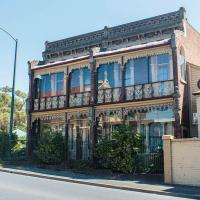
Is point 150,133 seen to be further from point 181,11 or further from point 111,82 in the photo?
point 181,11

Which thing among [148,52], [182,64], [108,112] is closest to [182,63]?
[182,64]

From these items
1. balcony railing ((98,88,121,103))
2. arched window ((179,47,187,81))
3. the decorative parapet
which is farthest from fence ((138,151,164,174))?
the decorative parapet

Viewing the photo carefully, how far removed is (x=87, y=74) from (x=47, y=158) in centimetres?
604

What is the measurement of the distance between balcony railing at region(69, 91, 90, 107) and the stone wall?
7.88 meters

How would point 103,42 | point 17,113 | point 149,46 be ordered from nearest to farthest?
point 149,46, point 103,42, point 17,113

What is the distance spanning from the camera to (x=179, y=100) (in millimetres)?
19500

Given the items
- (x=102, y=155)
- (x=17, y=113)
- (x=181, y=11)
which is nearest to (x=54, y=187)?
(x=102, y=155)

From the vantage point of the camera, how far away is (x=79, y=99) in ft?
78.8

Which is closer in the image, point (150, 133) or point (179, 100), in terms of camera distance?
point (179, 100)

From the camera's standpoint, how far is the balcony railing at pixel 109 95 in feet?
73.2

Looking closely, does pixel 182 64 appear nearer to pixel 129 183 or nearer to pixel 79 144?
pixel 129 183

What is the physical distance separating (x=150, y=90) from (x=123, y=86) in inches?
71.3

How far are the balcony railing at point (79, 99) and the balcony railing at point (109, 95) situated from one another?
3.19 feet

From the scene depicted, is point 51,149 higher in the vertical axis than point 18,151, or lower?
higher
